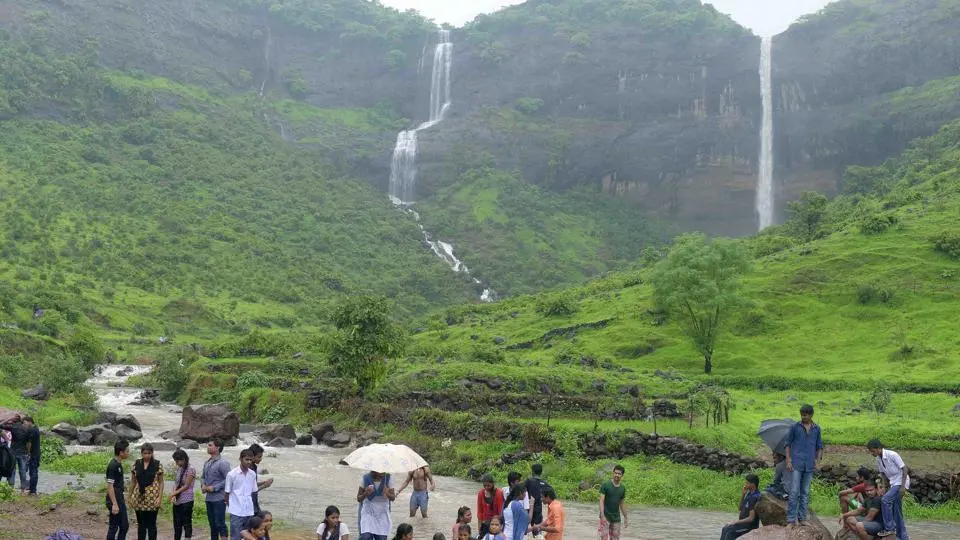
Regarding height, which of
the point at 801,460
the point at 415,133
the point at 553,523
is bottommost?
the point at 553,523

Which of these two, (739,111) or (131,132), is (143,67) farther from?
(739,111)

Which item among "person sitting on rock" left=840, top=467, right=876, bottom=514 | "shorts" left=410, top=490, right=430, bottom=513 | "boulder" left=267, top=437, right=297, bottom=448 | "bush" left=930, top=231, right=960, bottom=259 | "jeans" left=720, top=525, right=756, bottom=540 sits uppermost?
"bush" left=930, top=231, right=960, bottom=259

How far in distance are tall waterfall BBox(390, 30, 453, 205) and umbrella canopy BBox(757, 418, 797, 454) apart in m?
134

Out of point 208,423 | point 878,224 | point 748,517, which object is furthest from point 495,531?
point 878,224

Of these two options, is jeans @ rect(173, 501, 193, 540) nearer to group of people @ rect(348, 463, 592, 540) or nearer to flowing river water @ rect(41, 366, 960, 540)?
group of people @ rect(348, 463, 592, 540)

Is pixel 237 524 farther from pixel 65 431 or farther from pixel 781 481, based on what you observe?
pixel 65 431

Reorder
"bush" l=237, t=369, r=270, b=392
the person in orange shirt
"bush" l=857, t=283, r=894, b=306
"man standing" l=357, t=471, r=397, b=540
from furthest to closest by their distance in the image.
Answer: "bush" l=857, t=283, r=894, b=306 → "bush" l=237, t=369, r=270, b=392 → the person in orange shirt → "man standing" l=357, t=471, r=397, b=540

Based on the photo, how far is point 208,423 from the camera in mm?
41156

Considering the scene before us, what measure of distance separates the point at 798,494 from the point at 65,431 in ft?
96.6

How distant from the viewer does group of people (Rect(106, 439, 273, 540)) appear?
1761cm

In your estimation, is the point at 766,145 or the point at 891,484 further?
the point at 766,145

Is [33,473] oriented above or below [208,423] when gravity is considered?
below

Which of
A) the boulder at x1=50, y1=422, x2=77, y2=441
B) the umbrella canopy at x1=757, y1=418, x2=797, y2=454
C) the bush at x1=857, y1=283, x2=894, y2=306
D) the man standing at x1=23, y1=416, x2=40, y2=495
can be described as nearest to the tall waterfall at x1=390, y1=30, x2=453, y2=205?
the bush at x1=857, y1=283, x2=894, y2=306

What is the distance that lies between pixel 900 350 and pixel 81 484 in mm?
47937
